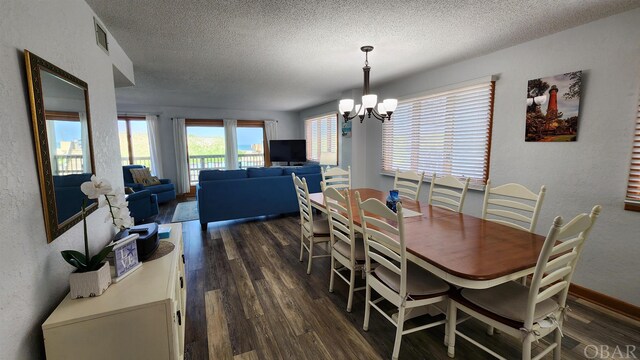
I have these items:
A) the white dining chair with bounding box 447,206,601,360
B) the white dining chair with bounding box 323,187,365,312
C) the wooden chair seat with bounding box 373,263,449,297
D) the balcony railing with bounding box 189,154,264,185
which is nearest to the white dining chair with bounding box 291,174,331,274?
the white dining chair with bounding box 323,187,365,312

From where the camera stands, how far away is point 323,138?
650 centimetres

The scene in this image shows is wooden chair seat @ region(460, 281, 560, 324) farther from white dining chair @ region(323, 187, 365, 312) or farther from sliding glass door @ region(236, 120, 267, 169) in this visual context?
sliding glass door @ region(236, 120, 267, 169)

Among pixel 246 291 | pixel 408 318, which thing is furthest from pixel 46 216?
pixel 408 318

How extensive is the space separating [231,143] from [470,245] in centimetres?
656

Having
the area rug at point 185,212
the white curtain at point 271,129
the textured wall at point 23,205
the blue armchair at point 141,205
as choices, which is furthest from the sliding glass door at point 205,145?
the textured wall at point 23,205

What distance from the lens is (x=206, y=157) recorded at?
24.0ft

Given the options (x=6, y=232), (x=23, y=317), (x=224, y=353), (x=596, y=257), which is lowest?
(x=224, y=353)

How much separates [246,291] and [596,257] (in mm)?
2993

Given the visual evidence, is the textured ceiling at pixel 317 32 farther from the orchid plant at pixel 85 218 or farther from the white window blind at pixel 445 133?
the orchid plant at pixel 85 218

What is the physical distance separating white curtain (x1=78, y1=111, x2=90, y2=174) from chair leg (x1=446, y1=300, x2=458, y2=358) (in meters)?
2.22

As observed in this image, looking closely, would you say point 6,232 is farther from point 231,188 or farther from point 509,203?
point 231,188

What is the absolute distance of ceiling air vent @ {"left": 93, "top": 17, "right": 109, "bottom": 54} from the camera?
1.90 m

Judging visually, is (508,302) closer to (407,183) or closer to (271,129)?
(407,183)

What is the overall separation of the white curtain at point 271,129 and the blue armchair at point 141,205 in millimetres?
3584
